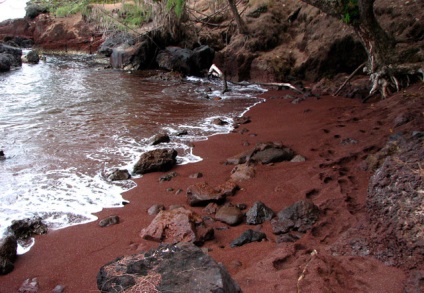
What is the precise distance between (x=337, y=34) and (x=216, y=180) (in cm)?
785

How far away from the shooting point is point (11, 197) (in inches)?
179

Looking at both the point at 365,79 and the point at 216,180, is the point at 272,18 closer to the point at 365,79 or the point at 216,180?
the point at 365,79

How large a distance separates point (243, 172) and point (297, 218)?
1.40 metres

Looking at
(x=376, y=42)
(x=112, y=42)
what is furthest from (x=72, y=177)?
(x=112, y=42)

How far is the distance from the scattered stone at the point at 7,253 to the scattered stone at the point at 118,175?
5.74 ft

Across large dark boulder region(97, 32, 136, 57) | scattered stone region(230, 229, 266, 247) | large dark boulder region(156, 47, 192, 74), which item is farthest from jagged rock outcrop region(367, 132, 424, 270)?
large dark boulder region(97, 32, 136, 57)

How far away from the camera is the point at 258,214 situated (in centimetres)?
378

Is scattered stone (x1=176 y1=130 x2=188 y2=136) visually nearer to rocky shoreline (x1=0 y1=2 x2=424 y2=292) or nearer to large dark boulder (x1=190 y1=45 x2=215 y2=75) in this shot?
rocky shoreline (x1=0 y1=2 x2=424 y2=292)

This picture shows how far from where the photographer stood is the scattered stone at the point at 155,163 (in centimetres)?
535

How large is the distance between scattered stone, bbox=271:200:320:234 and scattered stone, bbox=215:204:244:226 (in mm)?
355

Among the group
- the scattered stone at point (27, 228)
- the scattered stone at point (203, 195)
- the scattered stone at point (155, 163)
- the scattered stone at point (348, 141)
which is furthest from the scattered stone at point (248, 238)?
the scattered stone at point (348, 141)

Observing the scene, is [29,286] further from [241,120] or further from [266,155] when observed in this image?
[241,120]

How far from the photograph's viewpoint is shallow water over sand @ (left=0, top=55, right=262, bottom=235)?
4578 mm

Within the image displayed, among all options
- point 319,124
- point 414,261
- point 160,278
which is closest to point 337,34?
point 319,124
